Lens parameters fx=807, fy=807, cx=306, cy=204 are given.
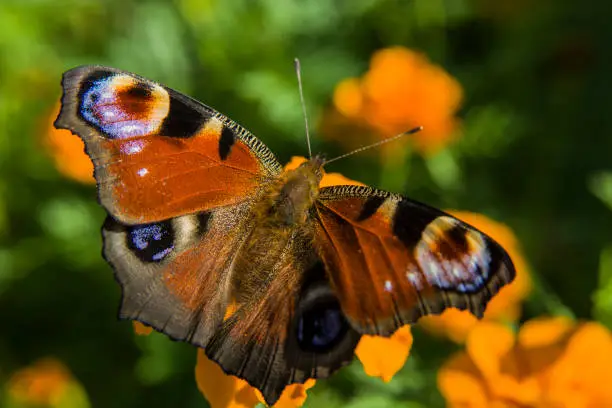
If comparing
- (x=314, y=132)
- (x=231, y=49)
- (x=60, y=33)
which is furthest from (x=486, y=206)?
(x=60, y=33)

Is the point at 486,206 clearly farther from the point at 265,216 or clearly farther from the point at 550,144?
the point at 265,216

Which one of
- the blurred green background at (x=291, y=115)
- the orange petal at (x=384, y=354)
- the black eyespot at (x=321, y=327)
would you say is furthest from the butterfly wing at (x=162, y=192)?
the blurred green background at (x=291, y=115)

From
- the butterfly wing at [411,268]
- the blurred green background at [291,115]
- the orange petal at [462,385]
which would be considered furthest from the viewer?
the blurred green background at [291,115]

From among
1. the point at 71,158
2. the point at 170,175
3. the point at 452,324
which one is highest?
the point at 170,175

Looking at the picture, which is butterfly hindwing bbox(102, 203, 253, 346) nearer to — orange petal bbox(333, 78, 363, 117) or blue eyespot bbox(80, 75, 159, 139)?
blue eyespot bbox(80, 75, 159, 139)

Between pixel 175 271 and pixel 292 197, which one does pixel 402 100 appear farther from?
pixel 175 271

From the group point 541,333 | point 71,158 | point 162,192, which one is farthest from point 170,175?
point 71,158

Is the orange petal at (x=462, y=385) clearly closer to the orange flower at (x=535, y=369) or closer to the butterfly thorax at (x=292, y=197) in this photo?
the orange flower at (x=535, y=369)
